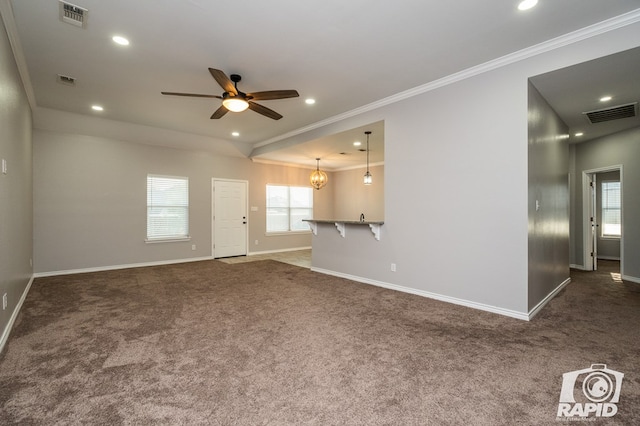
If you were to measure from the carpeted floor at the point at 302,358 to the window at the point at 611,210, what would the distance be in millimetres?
4738

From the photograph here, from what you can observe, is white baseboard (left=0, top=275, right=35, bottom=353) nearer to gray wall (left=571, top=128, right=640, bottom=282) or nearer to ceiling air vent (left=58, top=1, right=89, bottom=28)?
ceiling air vent (left=58, top=1, right=89, bottom=28)

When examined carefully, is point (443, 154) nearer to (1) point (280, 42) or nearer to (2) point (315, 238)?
(1) point (280, 42)

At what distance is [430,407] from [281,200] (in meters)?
7.59

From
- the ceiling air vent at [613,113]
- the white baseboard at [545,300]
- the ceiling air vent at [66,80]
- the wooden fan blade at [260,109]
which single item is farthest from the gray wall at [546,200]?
the ceiling air vent at [66,80]

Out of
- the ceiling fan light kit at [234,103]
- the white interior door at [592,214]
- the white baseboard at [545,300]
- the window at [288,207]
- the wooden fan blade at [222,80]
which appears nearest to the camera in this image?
the wooden fan blade at [222,80]

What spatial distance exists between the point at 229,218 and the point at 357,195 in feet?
13.6

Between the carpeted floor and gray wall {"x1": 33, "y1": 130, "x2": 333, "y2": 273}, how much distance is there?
5.60ft

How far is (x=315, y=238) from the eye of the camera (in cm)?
582

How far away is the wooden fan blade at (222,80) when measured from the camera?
115 inches

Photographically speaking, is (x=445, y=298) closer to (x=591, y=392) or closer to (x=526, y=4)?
(x=591, y=392)

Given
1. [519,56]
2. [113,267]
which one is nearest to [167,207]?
[113,267]

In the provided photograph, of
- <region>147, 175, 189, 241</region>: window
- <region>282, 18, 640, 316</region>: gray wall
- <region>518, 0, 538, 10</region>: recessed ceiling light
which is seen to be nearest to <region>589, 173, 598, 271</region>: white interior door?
<region>282, 18, 640, 316</region>: gray wall

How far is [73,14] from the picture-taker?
8.53 ft

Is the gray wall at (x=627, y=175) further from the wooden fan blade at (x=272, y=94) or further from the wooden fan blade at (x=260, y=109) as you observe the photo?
the wooden fan blade at (x=260, y=109)
